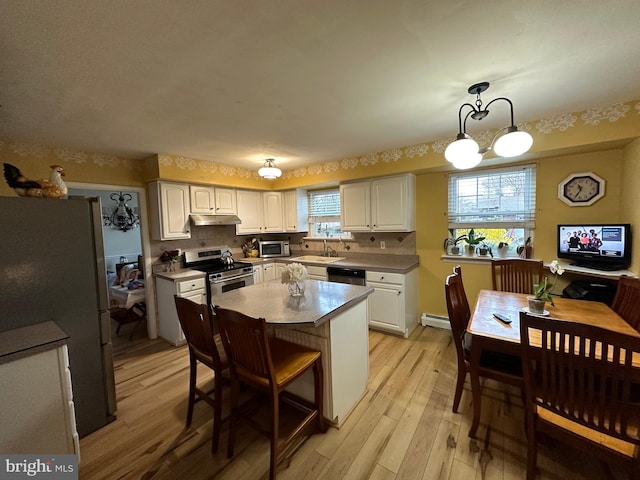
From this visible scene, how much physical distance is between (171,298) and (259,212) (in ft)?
6.42

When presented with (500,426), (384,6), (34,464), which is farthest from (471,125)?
(34,464)

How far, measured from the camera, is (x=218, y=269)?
3609 mm

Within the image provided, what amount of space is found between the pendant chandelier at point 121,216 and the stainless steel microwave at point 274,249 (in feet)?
11.2

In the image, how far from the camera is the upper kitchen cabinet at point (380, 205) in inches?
135

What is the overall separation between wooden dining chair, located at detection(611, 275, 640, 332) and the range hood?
4193 millimetres

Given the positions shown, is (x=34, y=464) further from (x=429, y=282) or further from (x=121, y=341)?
(x=429, y=282)

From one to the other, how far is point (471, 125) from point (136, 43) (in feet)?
9.01

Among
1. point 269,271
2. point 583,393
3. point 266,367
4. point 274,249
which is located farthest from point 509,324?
point 274,249

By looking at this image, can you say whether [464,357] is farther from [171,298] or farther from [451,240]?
[171,298]

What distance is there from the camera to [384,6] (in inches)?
44.0

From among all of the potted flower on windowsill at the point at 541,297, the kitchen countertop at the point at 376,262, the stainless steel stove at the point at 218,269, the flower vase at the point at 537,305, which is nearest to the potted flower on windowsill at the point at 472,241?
the kitchen countertop at the point at 376,262

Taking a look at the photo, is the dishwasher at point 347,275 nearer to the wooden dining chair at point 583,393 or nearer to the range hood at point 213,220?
the range hood at point 213,220

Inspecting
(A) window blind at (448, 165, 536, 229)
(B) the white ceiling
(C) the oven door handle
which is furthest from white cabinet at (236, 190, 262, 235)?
(A) window blind at (448, 165, 536, 229)

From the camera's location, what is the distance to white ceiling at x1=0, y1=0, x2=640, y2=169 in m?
1.14
